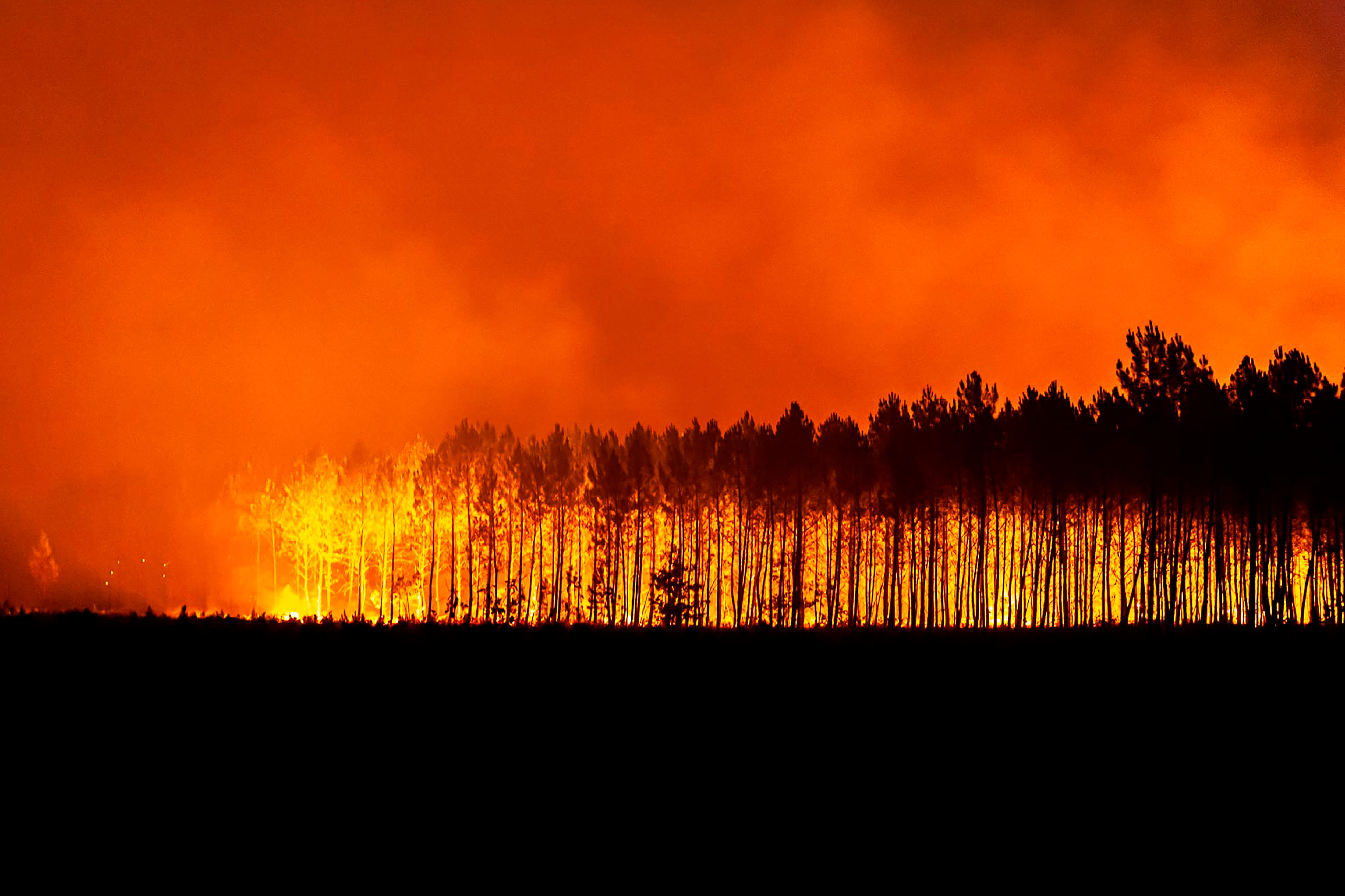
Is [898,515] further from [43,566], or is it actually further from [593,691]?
[43,566]

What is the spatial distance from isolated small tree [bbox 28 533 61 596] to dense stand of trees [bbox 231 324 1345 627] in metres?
29.0

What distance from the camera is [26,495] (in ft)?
447

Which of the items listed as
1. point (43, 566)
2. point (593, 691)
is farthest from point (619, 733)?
point (43, 566)

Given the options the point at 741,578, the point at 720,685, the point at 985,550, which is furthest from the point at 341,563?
the point at 720,685

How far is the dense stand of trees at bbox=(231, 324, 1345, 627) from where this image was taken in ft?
150

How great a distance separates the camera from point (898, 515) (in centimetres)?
5400

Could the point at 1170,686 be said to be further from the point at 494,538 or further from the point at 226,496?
the point at 226,496

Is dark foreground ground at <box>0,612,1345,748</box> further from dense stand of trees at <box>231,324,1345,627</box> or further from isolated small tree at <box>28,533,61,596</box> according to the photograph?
isolated small tree at <box>28,533,61,596</box>

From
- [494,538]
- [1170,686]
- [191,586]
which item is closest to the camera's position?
[1170,686]

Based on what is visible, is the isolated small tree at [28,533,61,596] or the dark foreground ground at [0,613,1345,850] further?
the isolated small tree at [28,533,61,596]

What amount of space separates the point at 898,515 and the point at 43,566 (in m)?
91.5

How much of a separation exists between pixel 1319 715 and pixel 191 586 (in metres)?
115

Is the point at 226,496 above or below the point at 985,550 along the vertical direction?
above

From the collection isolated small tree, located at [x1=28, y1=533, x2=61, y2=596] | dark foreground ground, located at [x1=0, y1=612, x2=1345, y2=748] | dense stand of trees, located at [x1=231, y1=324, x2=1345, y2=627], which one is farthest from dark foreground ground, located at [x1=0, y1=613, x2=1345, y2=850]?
isolated small tree, located at [x1=28, y1=533, x2=61, y2=596]
